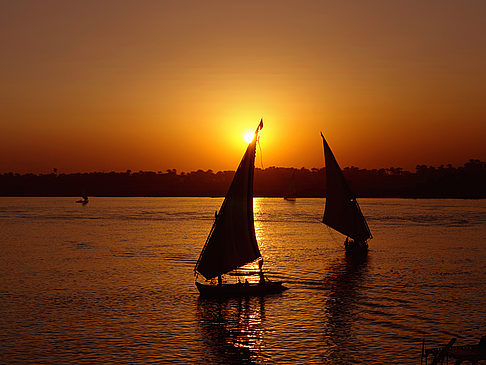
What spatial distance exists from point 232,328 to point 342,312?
8.80 m

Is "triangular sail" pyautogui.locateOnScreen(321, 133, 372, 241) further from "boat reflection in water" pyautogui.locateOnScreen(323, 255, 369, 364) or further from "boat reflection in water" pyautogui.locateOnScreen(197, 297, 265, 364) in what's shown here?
"boat reflection in water" pyautogui.locateOnScreen(197, 297, 265, 364)

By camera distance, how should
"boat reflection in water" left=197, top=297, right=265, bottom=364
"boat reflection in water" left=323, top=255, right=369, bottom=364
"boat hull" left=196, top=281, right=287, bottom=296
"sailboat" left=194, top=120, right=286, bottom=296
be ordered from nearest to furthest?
"boat reflection in water" left=197, top=297, right=265, bottom=364, "boat reflection in water" left=323, top=255, right=369, bottom=364, "sailboat" left=194, top=120, right=286, bottom=296, "boat hull" left=196, top=281, right=287, bottom=296

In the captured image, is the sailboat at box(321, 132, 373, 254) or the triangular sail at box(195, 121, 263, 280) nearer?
the triangular sail at box(195, 121, 263, 280)

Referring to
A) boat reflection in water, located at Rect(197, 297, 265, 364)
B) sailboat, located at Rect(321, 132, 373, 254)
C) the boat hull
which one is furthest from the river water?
sailboat, located at Rect(321, 132, 373, 254)

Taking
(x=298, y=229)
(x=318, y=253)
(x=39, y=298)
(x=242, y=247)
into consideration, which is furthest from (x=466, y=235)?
(x=39, y=298)

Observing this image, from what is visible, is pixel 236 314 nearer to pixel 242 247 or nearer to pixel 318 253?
pixel 242 247

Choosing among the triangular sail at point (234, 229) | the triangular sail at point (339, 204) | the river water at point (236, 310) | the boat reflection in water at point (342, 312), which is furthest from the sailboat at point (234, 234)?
the triangular sail at point (339, 204)

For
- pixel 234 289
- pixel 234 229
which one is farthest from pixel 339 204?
pixel 234 229

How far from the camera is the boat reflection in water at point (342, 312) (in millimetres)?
30312

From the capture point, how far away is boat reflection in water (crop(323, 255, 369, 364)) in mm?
30312

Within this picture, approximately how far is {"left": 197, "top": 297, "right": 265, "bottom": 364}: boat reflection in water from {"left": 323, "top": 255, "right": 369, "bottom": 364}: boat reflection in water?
4033 millimetres

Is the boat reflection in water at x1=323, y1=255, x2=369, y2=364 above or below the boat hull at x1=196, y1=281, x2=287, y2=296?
below

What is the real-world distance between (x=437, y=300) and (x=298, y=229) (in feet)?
263

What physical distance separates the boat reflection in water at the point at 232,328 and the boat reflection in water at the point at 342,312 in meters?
4.03
